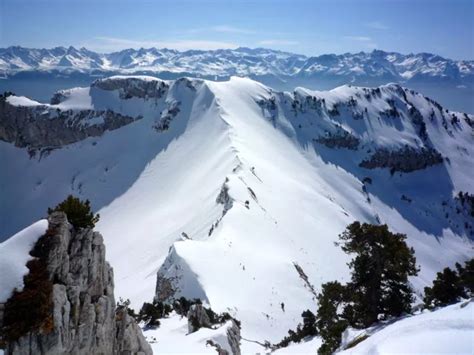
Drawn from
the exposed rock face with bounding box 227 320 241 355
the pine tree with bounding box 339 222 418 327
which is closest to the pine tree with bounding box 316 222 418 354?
the pine tree with bounding box 339 222 418 327

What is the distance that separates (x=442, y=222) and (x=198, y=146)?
126 m

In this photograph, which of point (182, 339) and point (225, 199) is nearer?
point (182, 339)

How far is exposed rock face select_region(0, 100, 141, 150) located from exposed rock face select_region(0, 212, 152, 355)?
17617 centimetres

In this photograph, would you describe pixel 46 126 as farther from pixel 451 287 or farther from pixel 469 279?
pixel 469 279

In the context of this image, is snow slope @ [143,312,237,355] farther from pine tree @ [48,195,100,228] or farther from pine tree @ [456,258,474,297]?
pine tree @ [456,258,474,297]

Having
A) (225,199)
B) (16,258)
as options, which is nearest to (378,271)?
(16,258)

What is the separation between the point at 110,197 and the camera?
149 meters

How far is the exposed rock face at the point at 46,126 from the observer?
187875 mm

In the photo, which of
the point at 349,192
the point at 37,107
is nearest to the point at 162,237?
the point at 349,192

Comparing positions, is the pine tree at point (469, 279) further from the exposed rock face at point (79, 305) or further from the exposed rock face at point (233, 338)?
the exposed rock face at point (79, 305)

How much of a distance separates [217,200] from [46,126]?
137236 millimetres

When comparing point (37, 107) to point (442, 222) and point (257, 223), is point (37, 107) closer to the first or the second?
point (257, 223)

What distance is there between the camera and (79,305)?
70.0 feet

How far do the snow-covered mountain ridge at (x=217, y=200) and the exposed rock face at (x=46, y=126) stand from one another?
3.14ft
